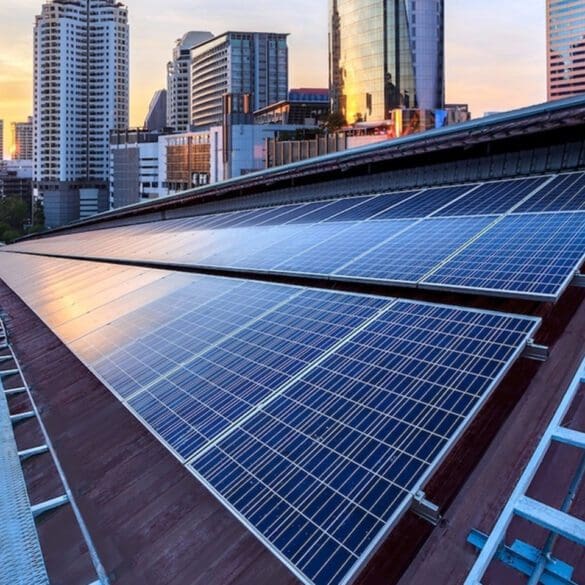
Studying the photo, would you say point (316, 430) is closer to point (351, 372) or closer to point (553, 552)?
point (351, 372)

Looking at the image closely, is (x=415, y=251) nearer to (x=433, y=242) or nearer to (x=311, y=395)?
(x=433, y=242)

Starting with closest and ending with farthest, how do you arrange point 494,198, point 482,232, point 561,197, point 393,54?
1. point 482,232
2. point 561,197
3. point 494,198
4. point 393,54

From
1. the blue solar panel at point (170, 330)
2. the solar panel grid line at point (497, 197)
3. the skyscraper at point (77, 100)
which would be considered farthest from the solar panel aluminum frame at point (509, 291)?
the skyscraper at point (77, 100)

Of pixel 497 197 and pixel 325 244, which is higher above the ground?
pixel 497 197

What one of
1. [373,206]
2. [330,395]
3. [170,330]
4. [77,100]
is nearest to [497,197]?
[373,206]

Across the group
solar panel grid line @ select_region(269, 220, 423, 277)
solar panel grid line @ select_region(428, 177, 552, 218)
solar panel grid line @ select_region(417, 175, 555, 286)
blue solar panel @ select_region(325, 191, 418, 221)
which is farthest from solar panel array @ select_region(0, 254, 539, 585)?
blue solar panel @ select_region(325, 191, 418, 221)

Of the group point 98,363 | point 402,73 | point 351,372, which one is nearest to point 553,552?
point 351,372

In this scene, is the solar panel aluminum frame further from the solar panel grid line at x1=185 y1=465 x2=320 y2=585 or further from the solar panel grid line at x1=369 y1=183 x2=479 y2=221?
the solar panel grid line at x1=369 y1=183 x2=479 y2=221
